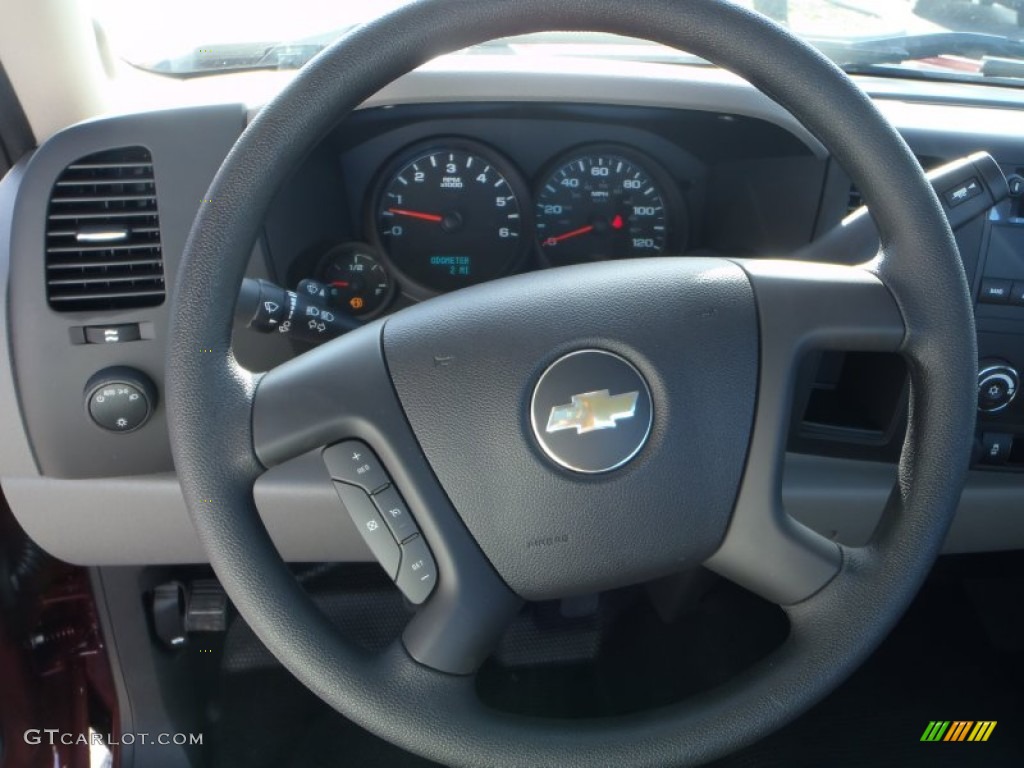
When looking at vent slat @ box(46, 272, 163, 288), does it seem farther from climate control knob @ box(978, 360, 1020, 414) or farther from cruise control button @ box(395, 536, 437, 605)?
climate control knob @ box(978, 360, 1020, 414)

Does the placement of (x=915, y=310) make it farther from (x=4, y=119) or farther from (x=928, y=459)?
(x=4, y=119)

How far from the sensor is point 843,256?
49.3 inches

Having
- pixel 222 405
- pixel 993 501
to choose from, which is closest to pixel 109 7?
pixel 222 405

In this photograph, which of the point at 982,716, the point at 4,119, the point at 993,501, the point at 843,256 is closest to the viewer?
the point at 843,256

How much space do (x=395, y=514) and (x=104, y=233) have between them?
0.63 metres

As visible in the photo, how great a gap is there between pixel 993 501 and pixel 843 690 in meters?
0.45

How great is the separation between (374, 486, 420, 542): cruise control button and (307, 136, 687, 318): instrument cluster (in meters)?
0.66

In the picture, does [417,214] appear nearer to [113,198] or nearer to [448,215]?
[448,215]

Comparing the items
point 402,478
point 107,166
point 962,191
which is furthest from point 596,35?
point 402,478

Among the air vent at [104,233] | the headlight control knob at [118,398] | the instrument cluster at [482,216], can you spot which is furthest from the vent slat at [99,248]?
the instrument cluster at [482,216]

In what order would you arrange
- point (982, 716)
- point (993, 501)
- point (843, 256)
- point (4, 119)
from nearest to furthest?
point (843, 256) → point (4, 119) → point (993, 501) → point (982, 716)

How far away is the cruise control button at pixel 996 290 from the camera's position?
1393 millimetres

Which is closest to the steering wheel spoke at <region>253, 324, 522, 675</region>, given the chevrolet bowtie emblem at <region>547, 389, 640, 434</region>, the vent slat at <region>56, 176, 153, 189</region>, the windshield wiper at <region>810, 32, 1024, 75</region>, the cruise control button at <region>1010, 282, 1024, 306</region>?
the chevrolet bowtie emblem at <region>547, 389, 640, 434</region>

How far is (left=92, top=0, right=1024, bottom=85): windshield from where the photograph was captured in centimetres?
159
